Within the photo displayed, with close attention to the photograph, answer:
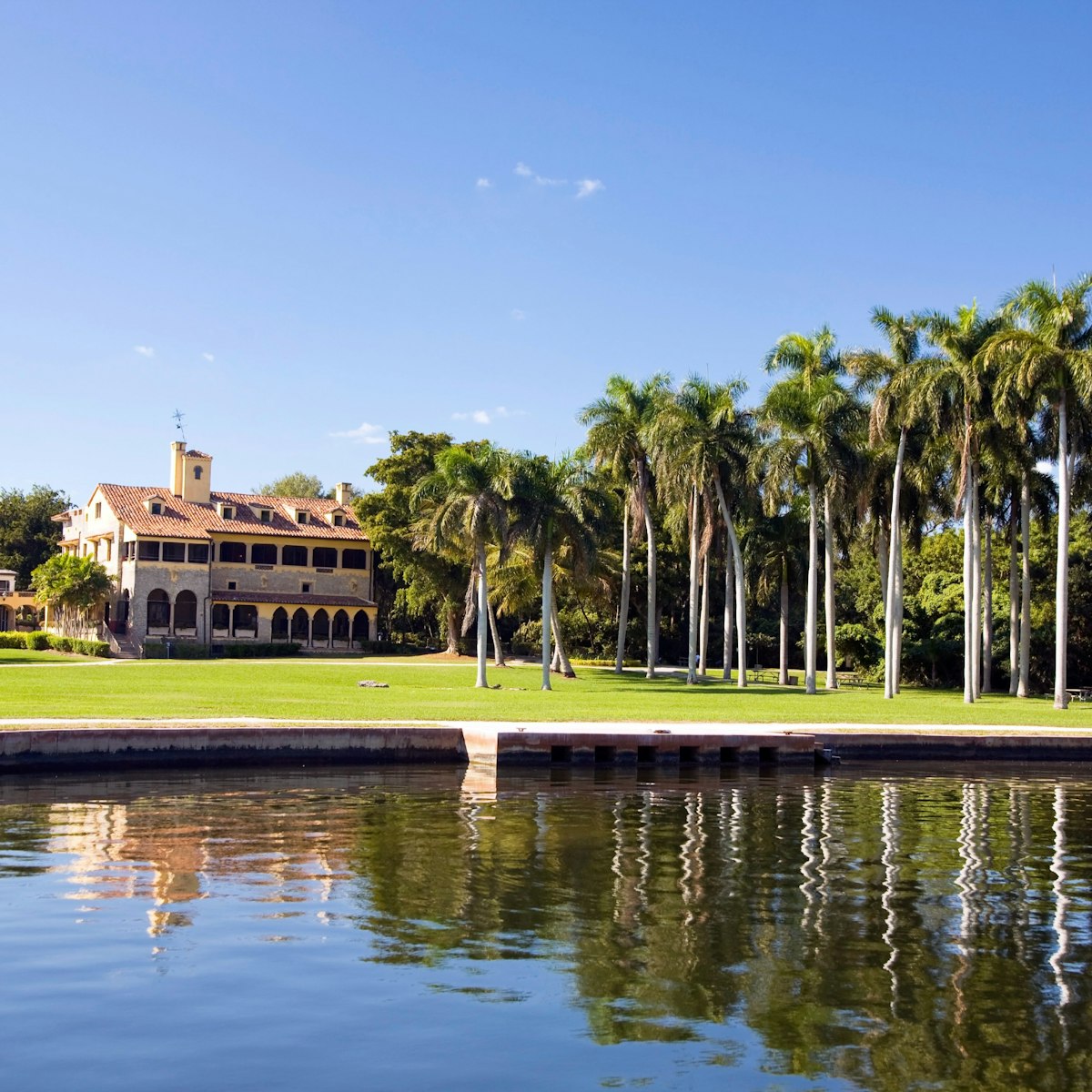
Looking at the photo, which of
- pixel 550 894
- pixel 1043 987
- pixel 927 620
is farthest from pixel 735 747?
pixel 927 620

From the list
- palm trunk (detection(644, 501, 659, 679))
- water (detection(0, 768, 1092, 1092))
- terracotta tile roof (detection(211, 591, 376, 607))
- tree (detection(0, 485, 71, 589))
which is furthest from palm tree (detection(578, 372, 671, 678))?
tree (detection(0, 485, 71, 589))

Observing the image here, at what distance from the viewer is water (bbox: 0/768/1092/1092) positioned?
895 cm

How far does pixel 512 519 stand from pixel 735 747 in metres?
22.7

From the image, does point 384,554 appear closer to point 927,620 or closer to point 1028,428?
point 927,620

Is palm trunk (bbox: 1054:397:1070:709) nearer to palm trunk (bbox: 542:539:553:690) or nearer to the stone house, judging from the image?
palm trunk (bbox: 542:539:553:690)

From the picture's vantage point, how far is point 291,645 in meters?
76.8

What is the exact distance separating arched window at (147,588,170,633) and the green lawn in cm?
1897

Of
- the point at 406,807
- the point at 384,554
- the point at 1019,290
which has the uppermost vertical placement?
the point at 1019,290

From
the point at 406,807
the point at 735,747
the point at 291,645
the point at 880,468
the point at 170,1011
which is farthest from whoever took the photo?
the point at 291,645

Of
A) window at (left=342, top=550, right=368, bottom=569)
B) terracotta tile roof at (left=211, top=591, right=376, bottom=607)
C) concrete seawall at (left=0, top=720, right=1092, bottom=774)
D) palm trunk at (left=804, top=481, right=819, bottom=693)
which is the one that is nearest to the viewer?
concrete seawall at (left=0, top=720, right=1092, bottom=774)

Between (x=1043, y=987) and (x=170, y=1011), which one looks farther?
(x=1043, y=987)

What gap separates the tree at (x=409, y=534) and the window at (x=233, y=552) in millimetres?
7370

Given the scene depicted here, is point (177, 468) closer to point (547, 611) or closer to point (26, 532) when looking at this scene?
point (26, 532)

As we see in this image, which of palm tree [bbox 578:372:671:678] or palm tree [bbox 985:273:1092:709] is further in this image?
palm tree [bbox 578:372:671:678]
